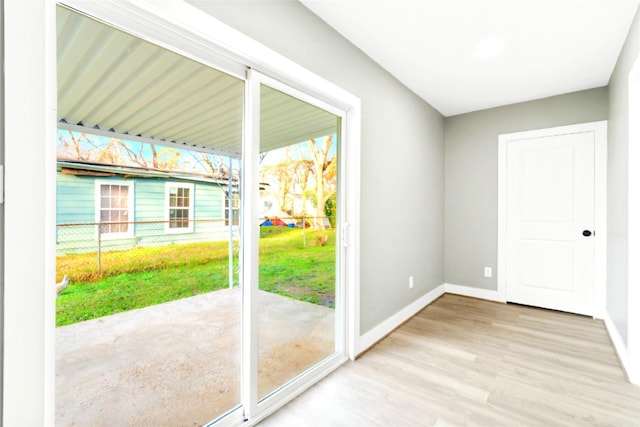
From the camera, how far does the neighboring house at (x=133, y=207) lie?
1.15 m

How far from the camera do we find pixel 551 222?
3.46 m

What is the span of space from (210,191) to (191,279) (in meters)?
0.48

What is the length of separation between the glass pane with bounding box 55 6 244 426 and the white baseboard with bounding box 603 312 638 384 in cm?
268

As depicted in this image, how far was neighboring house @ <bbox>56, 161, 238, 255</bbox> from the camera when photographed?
1.15 meters

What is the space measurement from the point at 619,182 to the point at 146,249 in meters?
3.47

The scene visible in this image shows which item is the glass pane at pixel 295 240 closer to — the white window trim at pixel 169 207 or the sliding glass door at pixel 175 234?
the sliding glass door at pixel 175 234

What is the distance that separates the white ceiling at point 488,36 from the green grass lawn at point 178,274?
154 centimetres

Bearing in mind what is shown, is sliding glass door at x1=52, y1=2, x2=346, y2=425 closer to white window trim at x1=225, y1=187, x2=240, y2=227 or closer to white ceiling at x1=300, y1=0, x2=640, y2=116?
white window trim at x1=225, y1=187, x2=240, y2=227

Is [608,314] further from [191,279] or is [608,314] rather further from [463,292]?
[191,279]

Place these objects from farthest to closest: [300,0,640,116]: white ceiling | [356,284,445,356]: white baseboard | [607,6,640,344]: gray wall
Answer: [356,284,445,356]: white baseboard → [607,6,640,344]: gray wall → [300,0,640,116]: white ceiling

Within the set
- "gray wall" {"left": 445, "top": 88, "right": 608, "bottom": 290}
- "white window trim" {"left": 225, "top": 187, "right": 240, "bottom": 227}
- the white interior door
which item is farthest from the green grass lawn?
the white interior door

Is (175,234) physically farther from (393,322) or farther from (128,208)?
(393,322)

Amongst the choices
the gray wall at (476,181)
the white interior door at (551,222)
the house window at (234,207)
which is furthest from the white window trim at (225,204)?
the white interior door at (551,222)

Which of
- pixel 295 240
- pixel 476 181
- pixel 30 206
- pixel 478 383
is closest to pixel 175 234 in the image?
pixel 30 206
